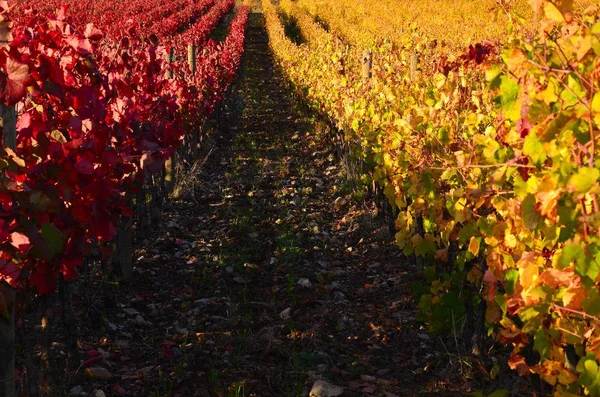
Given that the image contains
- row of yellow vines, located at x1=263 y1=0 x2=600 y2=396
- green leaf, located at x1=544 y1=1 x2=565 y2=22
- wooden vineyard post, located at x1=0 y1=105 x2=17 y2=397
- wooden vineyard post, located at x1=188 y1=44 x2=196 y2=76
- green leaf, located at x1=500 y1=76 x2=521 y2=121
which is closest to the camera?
green leaf, located at x1=544 y1=1 x2=565 y2=22

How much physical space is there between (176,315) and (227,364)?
3.05 feet

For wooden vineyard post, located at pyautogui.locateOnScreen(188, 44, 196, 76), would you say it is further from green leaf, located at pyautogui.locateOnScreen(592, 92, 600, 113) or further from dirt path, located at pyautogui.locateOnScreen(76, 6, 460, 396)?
green leaf, located at pyautogui.locateOnScreen(592, 92, 600, 113)

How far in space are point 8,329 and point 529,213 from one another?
2.06m

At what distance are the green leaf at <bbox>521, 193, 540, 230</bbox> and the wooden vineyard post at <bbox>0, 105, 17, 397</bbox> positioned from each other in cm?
189

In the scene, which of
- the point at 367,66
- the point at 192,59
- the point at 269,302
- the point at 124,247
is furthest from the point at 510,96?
the point at 192,59

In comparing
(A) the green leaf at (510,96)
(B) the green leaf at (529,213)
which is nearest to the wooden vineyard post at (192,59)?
(A) the green leaf at (510,96)

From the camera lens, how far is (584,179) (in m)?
1.78

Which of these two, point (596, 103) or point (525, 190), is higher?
point (596, 103)

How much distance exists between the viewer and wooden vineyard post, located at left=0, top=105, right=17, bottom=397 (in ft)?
9.07

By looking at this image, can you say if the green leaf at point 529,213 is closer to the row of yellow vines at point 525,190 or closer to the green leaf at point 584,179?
the row of yellow vines at point 525,190

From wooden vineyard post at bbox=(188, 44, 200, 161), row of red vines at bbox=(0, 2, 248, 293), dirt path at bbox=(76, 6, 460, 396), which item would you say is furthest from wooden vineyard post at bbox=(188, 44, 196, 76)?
row of red vines at bbox=(0, 2, 248, 293)

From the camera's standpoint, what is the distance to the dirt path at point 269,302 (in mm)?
3886

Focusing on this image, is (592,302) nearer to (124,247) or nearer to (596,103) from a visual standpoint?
(596,103)

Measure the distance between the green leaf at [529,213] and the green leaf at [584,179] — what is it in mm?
375
